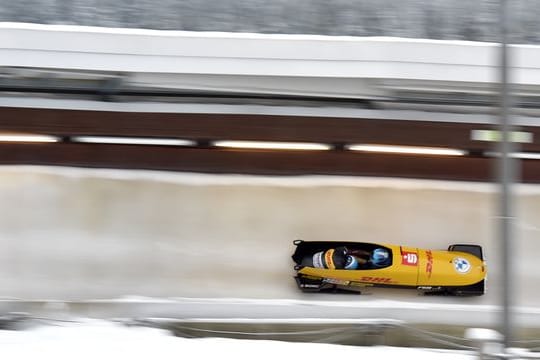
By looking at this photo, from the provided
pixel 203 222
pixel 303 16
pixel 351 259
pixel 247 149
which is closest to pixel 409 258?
pixel 351 259

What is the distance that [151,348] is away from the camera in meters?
4.05

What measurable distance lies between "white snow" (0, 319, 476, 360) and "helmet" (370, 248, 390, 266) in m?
0.92

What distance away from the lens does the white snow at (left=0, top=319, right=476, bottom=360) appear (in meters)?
3.92

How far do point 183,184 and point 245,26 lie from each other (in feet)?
5.60

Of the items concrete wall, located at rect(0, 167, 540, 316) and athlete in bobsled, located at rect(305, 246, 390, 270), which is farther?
concrete wall, located at rect(0, 167, 540, 316)

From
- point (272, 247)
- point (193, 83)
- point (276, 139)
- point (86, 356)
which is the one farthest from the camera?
point (272, 247)

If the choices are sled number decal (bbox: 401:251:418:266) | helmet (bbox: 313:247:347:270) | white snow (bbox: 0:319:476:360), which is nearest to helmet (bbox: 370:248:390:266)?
sled number decal (bbox: 401:251:418:266)

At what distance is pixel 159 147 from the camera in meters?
5.68

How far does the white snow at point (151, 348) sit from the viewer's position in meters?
3.92

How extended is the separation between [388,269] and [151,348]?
6.80ft

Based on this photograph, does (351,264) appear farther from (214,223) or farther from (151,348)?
(151,348)

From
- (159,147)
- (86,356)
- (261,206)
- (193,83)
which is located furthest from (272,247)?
(86,356)

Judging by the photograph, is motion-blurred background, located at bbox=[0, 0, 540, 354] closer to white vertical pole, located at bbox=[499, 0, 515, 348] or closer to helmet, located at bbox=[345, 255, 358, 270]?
helmet, located at bbox=[345, 255, 358, 270]

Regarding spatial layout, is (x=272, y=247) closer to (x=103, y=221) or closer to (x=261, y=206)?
(x=261, y=206)
